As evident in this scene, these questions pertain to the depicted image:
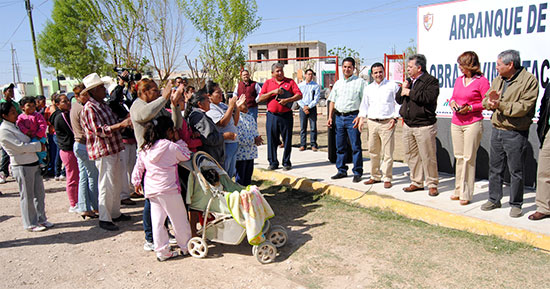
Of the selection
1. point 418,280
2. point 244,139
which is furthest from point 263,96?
point 418,280

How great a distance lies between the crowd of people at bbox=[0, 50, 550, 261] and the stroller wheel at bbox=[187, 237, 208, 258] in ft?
0.34

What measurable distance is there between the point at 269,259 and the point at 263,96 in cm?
381

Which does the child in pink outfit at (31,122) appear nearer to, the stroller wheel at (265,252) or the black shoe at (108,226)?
the black shoe at (108,226)

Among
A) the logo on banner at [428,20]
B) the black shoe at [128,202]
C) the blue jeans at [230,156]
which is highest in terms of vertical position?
the logo on banner at [428,20]

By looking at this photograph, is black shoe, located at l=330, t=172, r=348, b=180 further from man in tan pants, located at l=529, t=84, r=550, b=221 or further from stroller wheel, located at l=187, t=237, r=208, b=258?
stroller wheel, located at l=187, t=237, r=208, b=258

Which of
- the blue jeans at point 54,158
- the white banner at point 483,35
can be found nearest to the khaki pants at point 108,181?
the blue jeans at point 54,158

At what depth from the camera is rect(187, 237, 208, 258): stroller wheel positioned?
430cm

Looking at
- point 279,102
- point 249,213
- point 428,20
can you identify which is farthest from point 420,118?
point 249,213

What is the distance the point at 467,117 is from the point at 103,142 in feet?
15.6

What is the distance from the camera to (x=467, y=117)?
523cm

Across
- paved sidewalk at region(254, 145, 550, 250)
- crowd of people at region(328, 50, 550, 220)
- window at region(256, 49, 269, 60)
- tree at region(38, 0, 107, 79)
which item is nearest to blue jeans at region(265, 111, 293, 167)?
paved sidewalk at region(254, 145, 550, 250)

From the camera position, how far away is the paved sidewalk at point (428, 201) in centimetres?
445

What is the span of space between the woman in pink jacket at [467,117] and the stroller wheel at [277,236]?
2.54 metres

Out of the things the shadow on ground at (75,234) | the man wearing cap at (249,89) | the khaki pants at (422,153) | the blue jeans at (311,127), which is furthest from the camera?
the blue jeans at (311,127)
